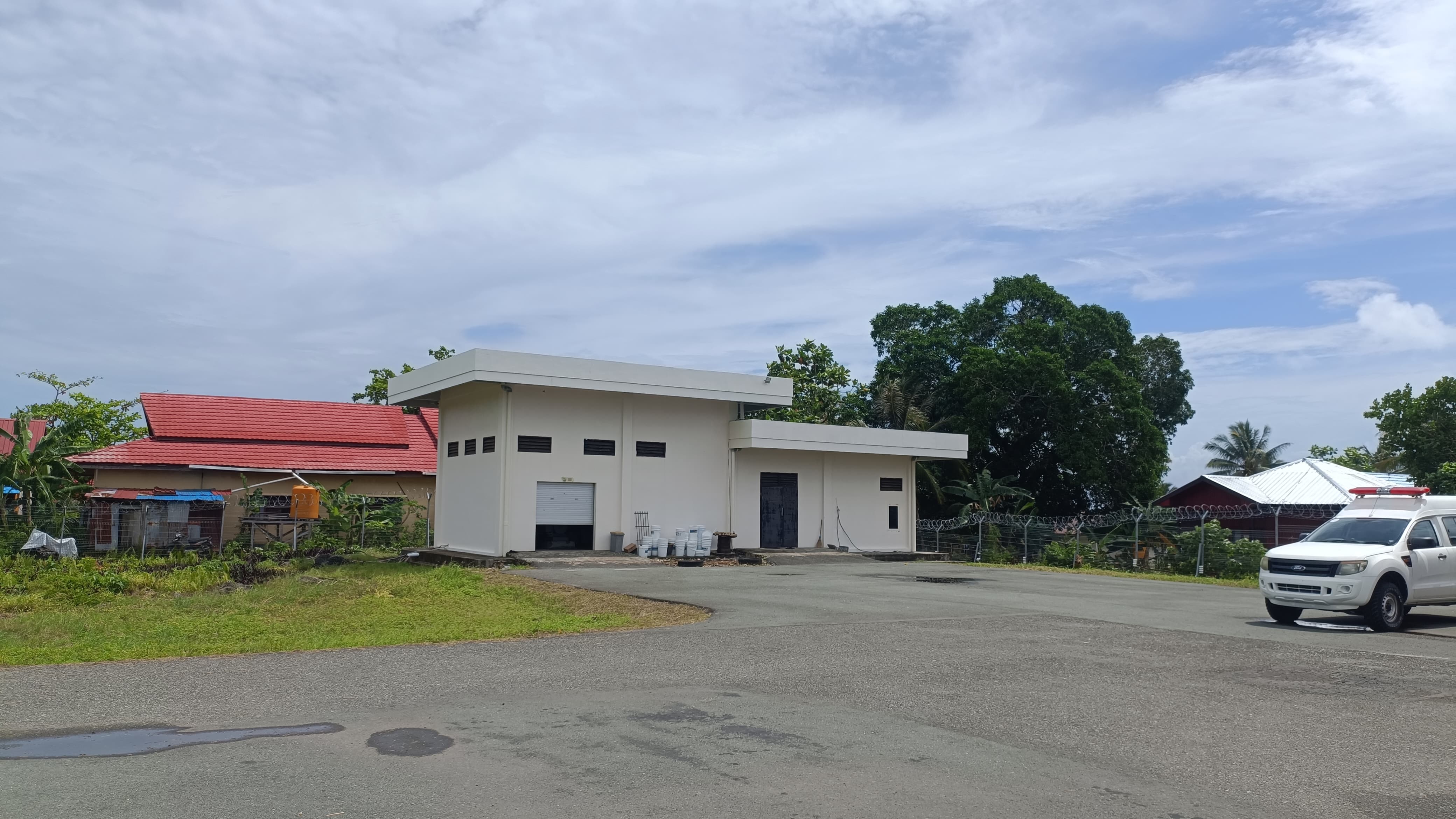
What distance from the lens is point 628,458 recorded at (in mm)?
30109

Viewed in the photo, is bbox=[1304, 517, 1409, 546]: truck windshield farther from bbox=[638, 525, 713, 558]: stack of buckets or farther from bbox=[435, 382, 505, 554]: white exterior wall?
bbox=[435, 382, 505, 554]: white exterior wall

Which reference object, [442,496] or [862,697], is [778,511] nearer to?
[442,496]

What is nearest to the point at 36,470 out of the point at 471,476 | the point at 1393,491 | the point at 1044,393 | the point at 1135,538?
the point at 471,476

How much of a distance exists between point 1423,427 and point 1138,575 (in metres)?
27.1

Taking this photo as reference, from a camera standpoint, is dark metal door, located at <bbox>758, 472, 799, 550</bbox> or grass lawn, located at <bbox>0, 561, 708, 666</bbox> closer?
grass lawn, located at <bbox>0, 561, 708, 666</bbox>

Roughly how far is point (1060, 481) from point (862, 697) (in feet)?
132

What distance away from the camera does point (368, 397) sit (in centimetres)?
5322

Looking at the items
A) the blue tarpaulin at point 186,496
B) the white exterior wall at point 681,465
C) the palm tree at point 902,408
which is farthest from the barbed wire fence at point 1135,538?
the blue tarpaulin at point 186,496

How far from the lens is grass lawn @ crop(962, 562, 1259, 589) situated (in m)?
24.8

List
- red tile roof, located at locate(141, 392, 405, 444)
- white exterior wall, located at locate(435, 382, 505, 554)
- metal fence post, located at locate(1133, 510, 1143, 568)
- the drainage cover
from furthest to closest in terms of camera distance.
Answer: red tile roof, located at locate(141, 392, 405, 444) < metal fence post, located at locate(1133, 510, 1143, 568) < white exterior wall, located at locate(435, 382, 505, 554) < the drainage cover

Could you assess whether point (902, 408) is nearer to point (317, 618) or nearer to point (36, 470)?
point (36, 470)

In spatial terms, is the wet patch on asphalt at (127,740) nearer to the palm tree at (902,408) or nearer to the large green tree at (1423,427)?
the palm tree at (902,408)

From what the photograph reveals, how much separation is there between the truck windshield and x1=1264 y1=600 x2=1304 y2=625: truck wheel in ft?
3.64

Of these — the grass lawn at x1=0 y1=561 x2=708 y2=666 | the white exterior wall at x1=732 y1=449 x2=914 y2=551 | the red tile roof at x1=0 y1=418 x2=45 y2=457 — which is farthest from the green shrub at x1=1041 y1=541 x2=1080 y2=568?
the red tile roof at x1=0 y1=418 x2=45 y2=457
